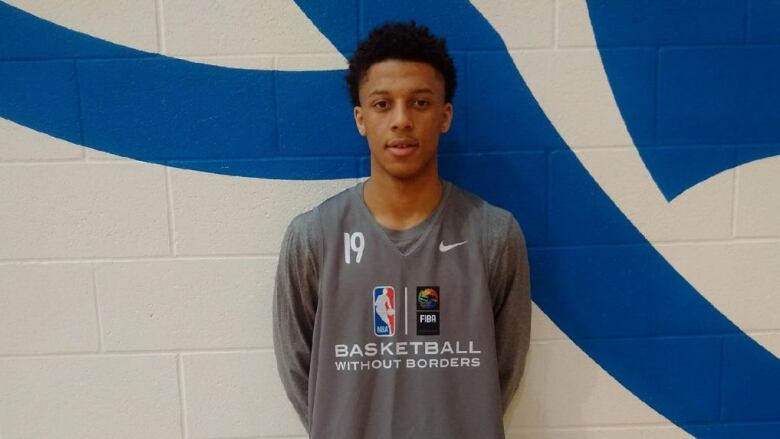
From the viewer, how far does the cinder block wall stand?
1379mm

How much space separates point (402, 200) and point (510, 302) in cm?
32

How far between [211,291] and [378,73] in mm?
643

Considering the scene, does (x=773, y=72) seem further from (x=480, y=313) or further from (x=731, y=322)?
(x=480, y=313)

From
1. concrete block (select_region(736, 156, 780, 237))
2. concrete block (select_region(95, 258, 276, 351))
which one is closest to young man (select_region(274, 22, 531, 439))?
concrete block (select_region(95, 258, 276, 351))

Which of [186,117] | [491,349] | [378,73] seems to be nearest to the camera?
[378,73]

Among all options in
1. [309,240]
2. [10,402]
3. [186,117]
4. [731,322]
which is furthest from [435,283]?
[10,402]

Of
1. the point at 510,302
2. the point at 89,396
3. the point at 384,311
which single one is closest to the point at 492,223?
the point at 510,302

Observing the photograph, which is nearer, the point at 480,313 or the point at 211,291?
the point at 480,313

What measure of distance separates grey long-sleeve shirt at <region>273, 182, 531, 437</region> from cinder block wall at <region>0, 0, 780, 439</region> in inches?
5.5

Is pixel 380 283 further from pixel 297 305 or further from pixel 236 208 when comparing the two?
pixel 236 208

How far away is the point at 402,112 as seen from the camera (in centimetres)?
115

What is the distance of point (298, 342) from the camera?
Result: 133 cm

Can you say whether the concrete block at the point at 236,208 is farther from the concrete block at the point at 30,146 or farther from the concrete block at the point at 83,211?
the concrete block at the point at 30,146

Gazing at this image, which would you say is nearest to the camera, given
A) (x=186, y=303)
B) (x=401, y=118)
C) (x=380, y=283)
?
(x=401, y=118)
